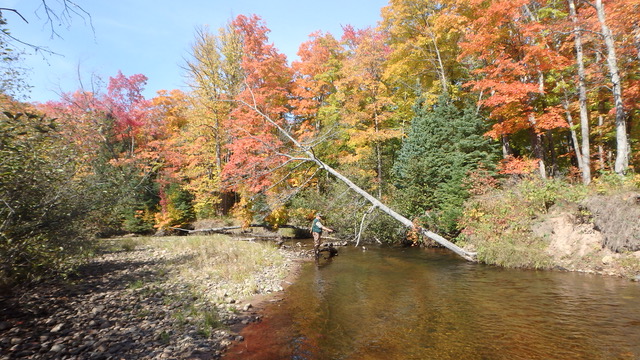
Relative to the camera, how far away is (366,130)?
21203mm

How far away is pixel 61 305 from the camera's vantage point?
642 cm

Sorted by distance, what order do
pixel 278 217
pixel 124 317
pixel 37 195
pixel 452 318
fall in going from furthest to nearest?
pixel 278 217 < pixel 452 318 < pixel 37 195 < pixel 124 317

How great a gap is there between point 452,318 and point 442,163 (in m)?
11.8

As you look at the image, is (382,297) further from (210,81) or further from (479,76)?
(210,81)

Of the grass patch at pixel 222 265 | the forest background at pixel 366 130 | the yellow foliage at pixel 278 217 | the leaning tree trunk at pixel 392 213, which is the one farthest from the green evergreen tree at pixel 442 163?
the yellow foliage at pixel 278 217

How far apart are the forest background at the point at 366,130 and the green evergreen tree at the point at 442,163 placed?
0.28 feet

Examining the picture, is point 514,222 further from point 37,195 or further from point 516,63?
point 37,195

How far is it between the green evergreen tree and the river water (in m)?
5.54

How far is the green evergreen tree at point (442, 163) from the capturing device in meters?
15.2

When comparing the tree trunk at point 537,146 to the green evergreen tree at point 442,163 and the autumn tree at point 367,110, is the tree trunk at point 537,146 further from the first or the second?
the autumn tree at point 367,110

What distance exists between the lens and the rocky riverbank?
4.73m

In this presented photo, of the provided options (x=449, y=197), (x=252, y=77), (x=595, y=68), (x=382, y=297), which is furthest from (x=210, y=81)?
(x=595, y=68)

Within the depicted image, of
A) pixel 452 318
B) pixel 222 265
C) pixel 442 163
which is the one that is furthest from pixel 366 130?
pixel 452 318

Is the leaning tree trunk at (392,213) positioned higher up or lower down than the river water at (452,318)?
higher up
